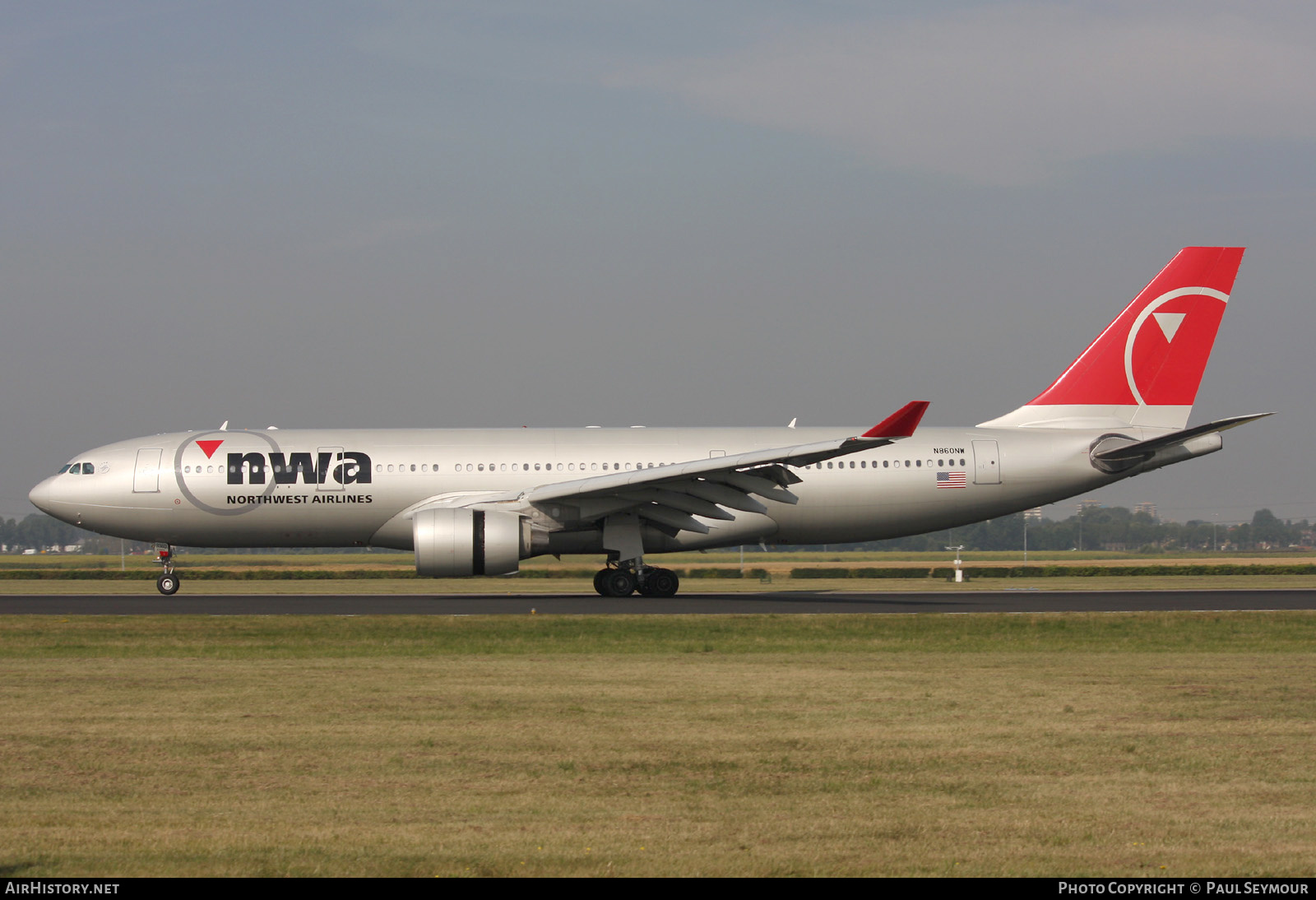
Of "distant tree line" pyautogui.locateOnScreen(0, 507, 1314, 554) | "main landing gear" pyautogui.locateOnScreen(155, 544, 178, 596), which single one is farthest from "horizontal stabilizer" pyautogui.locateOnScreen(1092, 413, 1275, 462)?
"distant tree line" pyautogui.locateOnScreen(0, 507, 1314, 554)

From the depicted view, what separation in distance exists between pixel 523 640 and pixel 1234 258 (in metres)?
20.5

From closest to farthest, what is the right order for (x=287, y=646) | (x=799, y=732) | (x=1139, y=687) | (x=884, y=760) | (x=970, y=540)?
(x=884, y=760), (x=799, y=732), (x=1139, y=687), (x=287, y=646), (x=970, y=540)

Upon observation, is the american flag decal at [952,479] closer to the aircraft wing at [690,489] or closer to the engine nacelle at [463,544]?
the aircraft wing at [690,489]

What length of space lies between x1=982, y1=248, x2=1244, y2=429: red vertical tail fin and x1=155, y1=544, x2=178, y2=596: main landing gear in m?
20.1

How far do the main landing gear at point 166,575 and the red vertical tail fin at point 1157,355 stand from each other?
66.0ft

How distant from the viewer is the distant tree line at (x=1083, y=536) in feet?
376

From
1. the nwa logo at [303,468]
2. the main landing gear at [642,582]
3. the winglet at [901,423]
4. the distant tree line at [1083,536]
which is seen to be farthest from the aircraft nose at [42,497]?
the distant tree line at [1083,536]

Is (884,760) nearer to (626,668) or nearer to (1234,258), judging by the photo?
(626,668)

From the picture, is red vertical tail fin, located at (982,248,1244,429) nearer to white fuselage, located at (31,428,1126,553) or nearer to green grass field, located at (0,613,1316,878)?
white fuselage, located at (31,428,1126,553)

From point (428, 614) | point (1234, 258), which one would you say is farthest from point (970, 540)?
point (428, 614)

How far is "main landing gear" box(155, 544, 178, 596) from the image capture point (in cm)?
2780

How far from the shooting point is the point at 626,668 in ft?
43.4

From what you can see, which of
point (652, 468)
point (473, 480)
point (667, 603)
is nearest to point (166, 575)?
point (473, 480)

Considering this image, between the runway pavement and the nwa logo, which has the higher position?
the nwa logo
